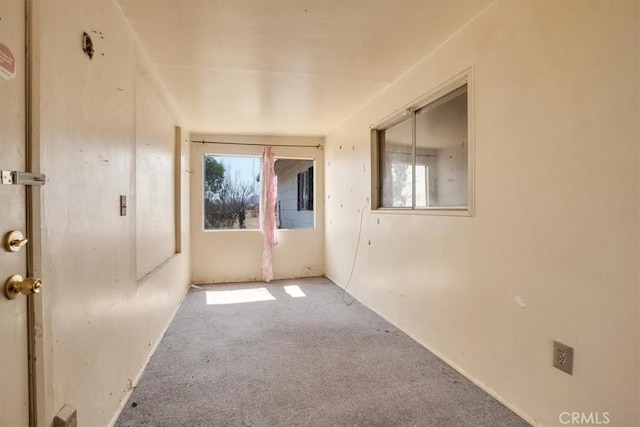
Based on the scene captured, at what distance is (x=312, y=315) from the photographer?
11.0 feet

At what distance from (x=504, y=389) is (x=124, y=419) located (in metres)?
2.11

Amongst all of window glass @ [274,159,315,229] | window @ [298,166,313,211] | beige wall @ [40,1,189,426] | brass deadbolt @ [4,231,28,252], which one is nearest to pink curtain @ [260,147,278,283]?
window glass @ [274,159,315,229]

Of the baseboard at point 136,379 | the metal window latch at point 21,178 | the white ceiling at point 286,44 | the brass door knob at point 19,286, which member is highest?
the white ceiling at point 286,44

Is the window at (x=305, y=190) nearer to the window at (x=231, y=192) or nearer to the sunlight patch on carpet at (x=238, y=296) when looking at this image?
the window at (x=231, y=192)

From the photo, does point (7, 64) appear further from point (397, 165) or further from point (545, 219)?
point (397, 165)

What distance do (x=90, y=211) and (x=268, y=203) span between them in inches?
137

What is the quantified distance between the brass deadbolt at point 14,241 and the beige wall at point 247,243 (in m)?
3.99

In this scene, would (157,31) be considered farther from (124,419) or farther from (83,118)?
(124,419)

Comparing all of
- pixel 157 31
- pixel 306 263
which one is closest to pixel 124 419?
pixel 157 31

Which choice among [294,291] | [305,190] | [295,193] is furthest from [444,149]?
[295,193]

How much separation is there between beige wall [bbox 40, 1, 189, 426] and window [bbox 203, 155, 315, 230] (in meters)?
2.74

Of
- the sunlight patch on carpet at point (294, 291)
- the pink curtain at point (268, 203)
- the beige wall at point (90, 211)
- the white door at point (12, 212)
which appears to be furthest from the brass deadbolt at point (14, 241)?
the pink curtain at point (268, 203)

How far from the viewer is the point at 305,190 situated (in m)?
5.41

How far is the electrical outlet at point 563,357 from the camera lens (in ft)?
4.75
